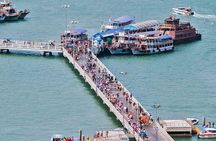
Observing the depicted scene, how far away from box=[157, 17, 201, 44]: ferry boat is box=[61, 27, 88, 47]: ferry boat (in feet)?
21.3

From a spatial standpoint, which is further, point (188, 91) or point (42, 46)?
point (42, 46)

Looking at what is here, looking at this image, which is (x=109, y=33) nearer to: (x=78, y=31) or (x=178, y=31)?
(x=78, y=31)

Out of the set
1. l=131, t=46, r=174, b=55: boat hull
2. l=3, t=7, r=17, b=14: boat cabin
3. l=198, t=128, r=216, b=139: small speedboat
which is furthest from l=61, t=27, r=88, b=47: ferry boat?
l=198, t=128, r=216, b=139: small speedboat

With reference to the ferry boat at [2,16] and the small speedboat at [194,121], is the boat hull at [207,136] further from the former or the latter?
the ferry boat at [2,16]

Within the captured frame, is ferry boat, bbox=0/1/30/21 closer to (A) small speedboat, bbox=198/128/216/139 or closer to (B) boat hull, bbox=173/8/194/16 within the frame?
(B) boat hull, bbox=173/8/194/16

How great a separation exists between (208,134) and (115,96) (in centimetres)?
823

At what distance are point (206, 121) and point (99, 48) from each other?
20054 mm

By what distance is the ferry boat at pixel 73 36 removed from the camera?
80.1 meters

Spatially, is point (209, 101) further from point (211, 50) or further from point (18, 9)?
point (18, 9)

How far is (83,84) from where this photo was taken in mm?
69000

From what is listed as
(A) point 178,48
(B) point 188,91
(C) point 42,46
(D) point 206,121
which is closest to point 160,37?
(A) point 178,48

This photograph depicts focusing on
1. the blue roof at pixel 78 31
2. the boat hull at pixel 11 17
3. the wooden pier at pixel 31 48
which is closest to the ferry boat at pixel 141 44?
the blue roof at pixel 78 31

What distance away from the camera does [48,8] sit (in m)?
103

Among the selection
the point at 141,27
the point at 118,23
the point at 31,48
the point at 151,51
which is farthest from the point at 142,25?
the point at 31,48
